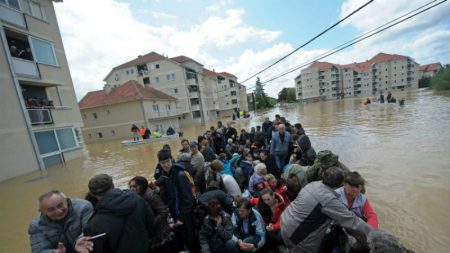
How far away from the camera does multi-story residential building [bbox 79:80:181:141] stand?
89.6 feet

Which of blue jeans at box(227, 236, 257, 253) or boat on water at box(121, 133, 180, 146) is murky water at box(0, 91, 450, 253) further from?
boat on water at box(121, 133, 180, 146)

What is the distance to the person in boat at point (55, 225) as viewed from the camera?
2.15 meters

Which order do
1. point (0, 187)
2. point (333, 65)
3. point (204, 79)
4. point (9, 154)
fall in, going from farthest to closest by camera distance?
point (333, 65)
point (204, 79)
point (9, 154)
point (0, 187)

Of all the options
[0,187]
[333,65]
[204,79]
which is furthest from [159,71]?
[333,65]

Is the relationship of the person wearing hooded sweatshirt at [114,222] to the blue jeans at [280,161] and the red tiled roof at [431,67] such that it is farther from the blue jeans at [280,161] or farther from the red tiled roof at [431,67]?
the red tiled roof at [431,67]

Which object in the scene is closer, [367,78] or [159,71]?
[159,71]

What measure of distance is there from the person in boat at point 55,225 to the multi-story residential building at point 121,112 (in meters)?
26.3

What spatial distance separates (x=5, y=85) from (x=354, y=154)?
59.3 ft

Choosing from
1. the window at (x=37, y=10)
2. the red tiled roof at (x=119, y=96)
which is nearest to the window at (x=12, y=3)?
the window at (x=37, y=10)

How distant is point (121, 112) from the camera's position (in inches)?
1097

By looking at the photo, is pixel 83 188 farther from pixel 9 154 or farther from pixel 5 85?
pixel 5 85

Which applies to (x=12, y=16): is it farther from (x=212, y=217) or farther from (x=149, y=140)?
(x=212, y=217)

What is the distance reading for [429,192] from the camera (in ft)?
18.5

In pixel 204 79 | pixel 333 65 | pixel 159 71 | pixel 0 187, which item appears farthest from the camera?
pixel 333 65
